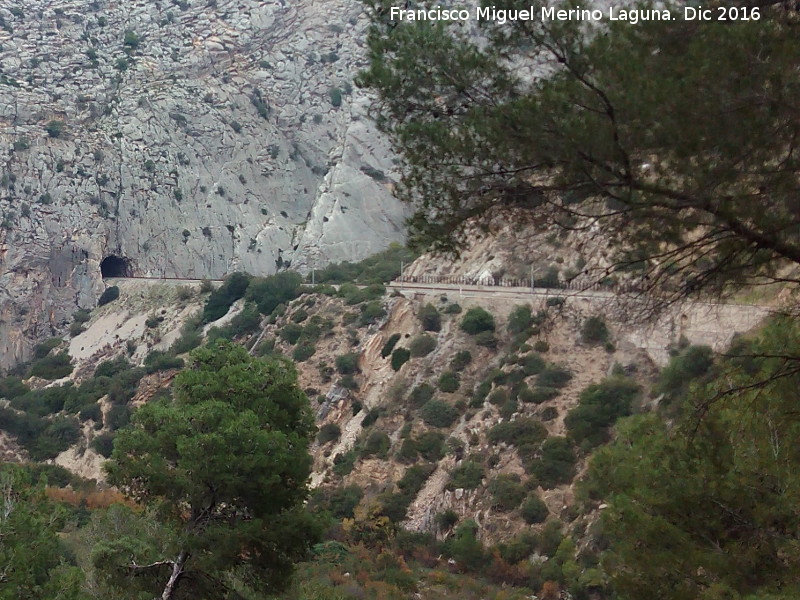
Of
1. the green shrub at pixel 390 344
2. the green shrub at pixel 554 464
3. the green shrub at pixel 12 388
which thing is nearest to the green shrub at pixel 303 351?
the green shrub at pixel 390 344

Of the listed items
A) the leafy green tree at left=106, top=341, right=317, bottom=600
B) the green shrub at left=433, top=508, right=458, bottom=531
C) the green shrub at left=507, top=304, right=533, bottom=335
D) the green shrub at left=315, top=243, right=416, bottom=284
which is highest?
the leafy green tree at left=106, top=341, right=317, bottom=600

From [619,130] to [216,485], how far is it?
6249 mm

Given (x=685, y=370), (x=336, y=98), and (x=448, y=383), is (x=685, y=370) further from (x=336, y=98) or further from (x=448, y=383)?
(x=336, y=98)

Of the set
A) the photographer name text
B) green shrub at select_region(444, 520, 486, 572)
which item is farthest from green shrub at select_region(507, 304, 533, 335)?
the photographer name text

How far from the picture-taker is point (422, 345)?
3056 centimetres

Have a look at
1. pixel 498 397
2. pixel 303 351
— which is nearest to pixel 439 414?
pixel 498 397

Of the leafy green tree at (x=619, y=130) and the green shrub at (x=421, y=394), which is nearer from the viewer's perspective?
the leafy green tree at (x=619, y=130)

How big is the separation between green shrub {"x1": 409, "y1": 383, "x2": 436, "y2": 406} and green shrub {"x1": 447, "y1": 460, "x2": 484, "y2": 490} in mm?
4180

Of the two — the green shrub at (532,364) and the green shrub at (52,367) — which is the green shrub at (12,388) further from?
the green shrub at (532,364)

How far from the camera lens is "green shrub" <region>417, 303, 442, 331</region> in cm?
3138

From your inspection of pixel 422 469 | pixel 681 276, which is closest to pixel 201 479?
pixel 681 276

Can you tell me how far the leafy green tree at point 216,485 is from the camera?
9773mm

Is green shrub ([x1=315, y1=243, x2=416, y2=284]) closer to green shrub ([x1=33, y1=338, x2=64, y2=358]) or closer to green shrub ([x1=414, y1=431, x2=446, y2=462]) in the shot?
green shrub ([x1=414, y1=431, x2=446, y2=462])

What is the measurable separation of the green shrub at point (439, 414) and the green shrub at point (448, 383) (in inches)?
25.1
